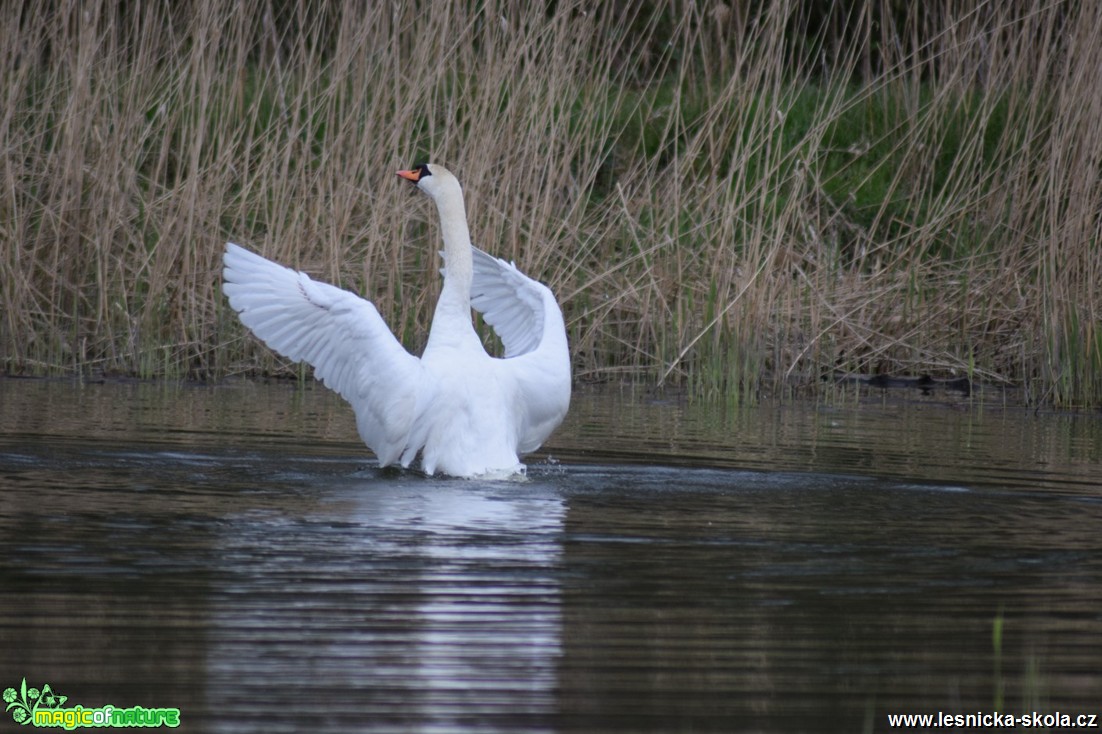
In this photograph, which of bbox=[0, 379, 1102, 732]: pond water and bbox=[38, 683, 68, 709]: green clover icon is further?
bbox=[0, 379, 1102, 732]: pond water

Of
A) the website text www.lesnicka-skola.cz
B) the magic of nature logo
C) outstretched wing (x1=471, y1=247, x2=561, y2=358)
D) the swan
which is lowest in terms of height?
the magic of nature logo

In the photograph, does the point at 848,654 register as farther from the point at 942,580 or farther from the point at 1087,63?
the point at 1087,63

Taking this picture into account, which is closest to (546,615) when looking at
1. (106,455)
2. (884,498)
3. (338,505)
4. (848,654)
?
(848,654)

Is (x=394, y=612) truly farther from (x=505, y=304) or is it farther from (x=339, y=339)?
(x=505, y=304)

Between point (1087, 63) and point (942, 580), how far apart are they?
6.25 metres

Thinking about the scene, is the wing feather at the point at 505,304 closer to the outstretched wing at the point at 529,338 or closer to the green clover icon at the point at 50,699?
the outstretched wing at the point at 529,338

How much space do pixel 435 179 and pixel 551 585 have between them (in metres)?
3.18

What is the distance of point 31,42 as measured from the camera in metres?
10.1

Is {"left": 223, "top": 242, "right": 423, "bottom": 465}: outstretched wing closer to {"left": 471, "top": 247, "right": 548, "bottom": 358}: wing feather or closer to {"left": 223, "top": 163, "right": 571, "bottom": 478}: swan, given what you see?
{"left": 223, "top": 163, "right": 571, "bottom": 478}: swan

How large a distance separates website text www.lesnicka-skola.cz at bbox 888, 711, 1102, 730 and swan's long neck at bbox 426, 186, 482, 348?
3.61 metres

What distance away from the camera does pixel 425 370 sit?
6.29m

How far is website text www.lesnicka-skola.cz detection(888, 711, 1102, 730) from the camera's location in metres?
3.03

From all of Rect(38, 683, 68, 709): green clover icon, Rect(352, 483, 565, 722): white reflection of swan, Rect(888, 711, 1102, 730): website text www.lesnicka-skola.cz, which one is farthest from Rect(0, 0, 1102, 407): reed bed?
Rect(38, 683, 68, 709): green clover icon

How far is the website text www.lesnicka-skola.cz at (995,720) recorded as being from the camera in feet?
9.95
